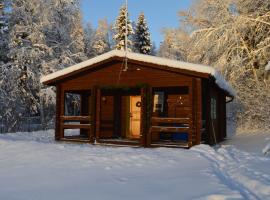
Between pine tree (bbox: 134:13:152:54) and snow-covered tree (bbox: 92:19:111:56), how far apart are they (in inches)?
177

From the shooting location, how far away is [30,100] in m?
25.0

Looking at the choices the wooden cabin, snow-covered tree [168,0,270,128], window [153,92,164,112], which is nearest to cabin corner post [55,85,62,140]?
the wooden cabin

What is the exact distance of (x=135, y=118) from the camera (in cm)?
1725

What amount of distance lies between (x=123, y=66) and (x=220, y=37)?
9.84m

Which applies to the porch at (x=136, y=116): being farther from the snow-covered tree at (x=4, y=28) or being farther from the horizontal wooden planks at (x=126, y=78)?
the snow-covered tree at (x=4, y=28)

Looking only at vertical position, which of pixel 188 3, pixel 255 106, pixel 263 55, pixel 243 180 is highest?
pixel 188 3

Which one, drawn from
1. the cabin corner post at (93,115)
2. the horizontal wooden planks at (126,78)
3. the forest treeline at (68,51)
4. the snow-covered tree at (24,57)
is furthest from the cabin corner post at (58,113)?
the snow-covered tree at (24,57)

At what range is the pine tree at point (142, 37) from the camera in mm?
49169

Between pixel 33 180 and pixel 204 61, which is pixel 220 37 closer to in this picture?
pixel 204 61

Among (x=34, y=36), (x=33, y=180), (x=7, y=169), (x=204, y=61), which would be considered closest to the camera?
(x=33, y=180)

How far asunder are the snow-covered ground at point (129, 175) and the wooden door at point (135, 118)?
5.69m

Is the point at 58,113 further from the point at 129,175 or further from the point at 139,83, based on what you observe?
the point at 129,175

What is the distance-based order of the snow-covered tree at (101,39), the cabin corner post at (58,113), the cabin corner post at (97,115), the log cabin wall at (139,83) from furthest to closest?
the snow-covered tree at (101,39) → the cabin corner post at (58,113) → the cabin corner post at (97,115) → the log cabin wall at (139,83)

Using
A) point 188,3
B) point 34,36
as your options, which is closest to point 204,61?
point 188,3
